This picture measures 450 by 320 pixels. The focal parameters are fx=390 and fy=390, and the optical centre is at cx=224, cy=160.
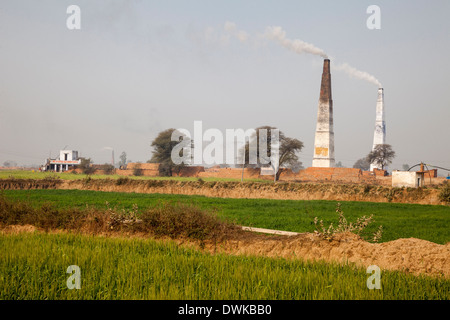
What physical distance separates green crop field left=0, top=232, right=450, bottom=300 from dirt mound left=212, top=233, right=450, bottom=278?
1.77 metres

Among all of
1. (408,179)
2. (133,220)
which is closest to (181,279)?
(133,220)

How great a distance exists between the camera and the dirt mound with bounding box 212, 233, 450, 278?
28.3 feet

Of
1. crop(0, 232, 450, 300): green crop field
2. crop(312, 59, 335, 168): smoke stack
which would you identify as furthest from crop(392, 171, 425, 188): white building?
crop(0, 232, 450, 300): green crop field

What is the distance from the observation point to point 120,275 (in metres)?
6.33

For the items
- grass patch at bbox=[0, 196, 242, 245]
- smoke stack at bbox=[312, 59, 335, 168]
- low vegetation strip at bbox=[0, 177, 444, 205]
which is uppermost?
smoke stack at bbox=[312, 59, 335, 168]

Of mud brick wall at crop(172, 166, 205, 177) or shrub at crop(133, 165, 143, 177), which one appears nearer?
shrub at crop(133, 165, 143, 177)

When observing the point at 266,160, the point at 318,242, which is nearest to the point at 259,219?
the point at 318,242

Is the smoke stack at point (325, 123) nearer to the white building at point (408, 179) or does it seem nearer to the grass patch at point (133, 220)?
the white building at point (408, 179)

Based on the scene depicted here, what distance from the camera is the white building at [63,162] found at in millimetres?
94688

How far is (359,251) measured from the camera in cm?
972

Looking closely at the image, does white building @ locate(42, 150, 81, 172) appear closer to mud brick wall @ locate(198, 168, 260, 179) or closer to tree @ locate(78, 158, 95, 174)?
tree @ locate(78, 158, 95, 174)

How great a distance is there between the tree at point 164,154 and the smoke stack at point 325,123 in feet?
92.9

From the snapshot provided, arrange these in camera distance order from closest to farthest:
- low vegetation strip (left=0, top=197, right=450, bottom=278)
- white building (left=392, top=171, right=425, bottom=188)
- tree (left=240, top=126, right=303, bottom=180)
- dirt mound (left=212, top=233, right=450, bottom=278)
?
dirt mound (left=212, top=233, right=450, bottom=278)
low vegetation strip (left=0, top=197, right=450, bottom=278)
white building (left=392, top=171, right=425, bottom=188)
tree (left=240, top=126, right=303, bottom=180)
